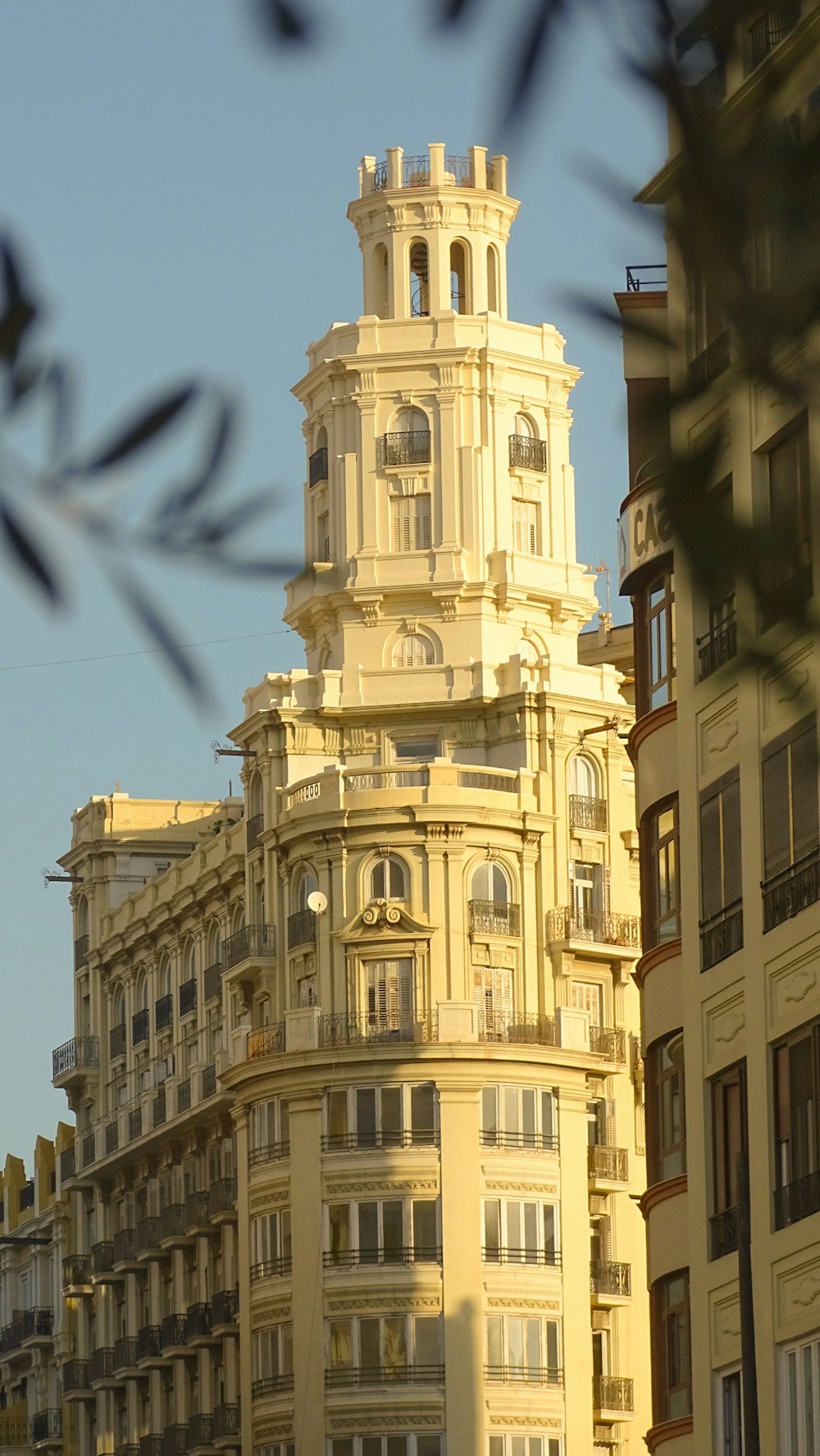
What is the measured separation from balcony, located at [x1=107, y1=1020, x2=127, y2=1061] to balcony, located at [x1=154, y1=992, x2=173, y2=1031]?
2879 millimetres

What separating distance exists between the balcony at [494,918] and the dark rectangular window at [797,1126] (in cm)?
4481

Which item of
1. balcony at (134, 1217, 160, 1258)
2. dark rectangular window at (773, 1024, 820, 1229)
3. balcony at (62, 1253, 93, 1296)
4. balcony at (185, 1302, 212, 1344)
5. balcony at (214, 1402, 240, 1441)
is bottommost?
balcony at (214, 1402, 240, 1441)

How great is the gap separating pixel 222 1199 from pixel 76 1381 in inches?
519

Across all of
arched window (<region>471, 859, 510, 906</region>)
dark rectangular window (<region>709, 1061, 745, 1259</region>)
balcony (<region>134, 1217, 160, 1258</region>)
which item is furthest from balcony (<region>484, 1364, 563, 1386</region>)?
dark rectangular window (<region>709, 1061, 745, 1259</region>)

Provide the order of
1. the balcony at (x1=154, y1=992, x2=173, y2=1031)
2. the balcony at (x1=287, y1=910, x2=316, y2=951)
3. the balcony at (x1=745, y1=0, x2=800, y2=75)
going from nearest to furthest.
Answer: the balcony at (x1=745, y1=0, x2=800, y2=75)
the balcony at (x1=287, y1=910, x2=316, y2=951)
the balcony at (x1=154, y1=992, x2=173, y2=1031)

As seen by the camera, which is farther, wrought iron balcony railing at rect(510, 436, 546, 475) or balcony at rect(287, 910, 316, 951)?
wrought iron balcony railing at rect(510, 436, 546, 475)

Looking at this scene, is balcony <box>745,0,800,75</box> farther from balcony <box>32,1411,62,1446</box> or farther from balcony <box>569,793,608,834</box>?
balcony <box>32,1411,62,1446</box>

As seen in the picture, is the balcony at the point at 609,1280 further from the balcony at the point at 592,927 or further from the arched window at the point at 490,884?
the arched window at the point at 490,884

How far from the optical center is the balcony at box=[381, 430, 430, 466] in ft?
257

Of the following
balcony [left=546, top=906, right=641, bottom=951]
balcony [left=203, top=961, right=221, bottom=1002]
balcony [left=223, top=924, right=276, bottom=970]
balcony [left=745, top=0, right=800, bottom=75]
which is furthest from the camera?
balcony [left=203, top=961, right=221, bottom=1002]

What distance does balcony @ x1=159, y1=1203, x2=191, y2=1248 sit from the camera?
83.0m

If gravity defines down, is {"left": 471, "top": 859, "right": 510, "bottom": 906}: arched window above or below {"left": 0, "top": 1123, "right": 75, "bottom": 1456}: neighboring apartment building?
above

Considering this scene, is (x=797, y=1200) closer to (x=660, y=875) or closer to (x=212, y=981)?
(x=660, y=875)

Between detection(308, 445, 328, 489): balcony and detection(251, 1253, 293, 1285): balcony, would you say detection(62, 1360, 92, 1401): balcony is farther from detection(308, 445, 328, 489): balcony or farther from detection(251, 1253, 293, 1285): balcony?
detection(308, 445, 328, 489): balcony
